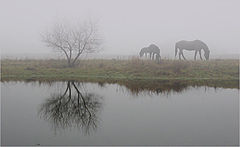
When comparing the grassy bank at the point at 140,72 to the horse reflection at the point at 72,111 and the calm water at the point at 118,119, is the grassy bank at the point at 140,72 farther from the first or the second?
the horse reflection at the point at 72,111

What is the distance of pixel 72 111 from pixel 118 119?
1.89 meters

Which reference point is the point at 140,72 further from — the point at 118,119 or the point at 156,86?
the point at 118,119

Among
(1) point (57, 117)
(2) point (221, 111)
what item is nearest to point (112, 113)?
(1) point (57, 117)

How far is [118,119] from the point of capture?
6.86 meters

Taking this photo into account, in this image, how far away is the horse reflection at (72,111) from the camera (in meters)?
6.25

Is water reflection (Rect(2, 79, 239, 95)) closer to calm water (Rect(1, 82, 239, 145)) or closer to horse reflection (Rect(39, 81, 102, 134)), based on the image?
calm water (Rect(1, 82, 239, 145))

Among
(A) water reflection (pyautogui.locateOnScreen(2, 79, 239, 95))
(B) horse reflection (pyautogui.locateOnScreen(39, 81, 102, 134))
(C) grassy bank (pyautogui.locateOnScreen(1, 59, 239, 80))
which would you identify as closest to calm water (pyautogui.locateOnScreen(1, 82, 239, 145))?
(B) horse reflection (pyautogui.locateOnScreen(39, 81, 102, 134))

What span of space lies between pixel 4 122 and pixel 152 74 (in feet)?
44.4

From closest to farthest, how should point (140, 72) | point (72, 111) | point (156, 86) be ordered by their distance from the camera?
point (72, 111), point (156, 86), point (140, 72)

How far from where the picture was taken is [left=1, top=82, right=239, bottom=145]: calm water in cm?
541

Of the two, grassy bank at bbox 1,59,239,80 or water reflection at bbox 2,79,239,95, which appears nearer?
water reflection at bbox 2,79,239,95

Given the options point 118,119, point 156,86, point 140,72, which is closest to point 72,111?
point 118,119

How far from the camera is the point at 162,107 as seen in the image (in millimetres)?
8312

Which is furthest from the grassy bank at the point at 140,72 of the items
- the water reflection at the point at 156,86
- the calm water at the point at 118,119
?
the calm water at the point at 118,119
